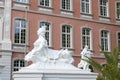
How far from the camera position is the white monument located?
493 inches

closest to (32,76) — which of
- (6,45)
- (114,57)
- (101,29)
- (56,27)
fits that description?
(114,57)

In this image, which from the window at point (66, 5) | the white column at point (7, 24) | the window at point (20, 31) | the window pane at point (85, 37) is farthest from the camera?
the window pane at point (85, 37)

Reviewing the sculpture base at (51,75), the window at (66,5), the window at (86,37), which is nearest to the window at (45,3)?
the window at (66,5)

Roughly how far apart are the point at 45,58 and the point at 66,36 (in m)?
17.7

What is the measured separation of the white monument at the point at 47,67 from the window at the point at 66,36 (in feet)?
54.4

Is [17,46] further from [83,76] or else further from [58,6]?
[83,76]

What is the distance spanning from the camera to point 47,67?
13.1 m

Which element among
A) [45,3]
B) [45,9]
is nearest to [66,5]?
[45,3]

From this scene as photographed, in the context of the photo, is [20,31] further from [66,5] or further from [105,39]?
[105,39]

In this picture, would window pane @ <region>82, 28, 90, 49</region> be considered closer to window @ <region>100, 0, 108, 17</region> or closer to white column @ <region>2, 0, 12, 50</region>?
window @ <region>100, 0, 108, 17</region>

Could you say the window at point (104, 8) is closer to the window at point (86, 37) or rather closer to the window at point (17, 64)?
the window at point (86, 37)

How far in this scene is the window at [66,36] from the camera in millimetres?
30764

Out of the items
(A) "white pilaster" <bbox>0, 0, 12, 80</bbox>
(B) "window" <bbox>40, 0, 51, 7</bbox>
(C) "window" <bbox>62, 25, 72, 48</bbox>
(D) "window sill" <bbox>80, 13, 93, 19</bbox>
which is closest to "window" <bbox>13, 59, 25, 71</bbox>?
(A) "white pilaster" <bbox>0, 0, 12, 80</bbox>

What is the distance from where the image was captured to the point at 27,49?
28156mm
